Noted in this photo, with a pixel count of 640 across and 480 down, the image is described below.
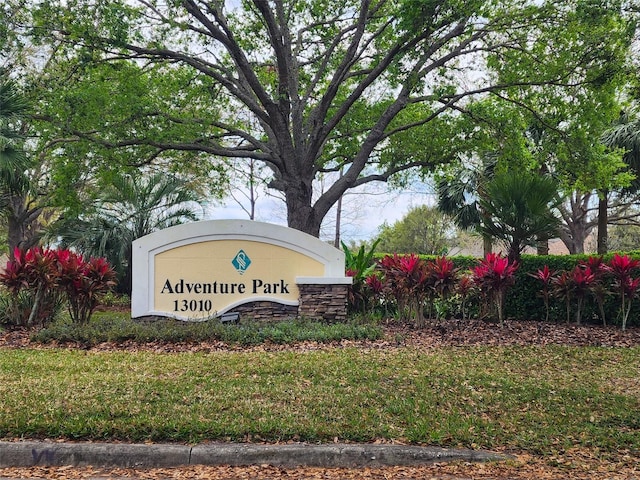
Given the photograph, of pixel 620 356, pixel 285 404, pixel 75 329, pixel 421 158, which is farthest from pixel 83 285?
pixel 421 158

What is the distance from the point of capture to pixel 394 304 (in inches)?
467

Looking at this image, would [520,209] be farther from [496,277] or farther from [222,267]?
[222,267]

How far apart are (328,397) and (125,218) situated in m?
12.7

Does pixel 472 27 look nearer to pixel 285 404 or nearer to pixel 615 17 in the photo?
pixel 615 17

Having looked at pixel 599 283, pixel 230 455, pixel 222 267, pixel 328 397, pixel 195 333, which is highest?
pixel 222 267

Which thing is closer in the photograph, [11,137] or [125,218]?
[11,137]

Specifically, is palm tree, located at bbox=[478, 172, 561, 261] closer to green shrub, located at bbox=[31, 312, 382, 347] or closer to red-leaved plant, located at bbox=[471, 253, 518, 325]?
red-leaved plant, located at bbox=[471, 253, 518, 325]

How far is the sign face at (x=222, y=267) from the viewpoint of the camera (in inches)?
424

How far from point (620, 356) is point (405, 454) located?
209 inches

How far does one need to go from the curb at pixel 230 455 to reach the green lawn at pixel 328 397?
0.17 meters

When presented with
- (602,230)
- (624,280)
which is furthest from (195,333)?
(602,230)

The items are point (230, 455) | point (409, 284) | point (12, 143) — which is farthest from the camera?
point (12, 143)

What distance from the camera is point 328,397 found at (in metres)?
5.80

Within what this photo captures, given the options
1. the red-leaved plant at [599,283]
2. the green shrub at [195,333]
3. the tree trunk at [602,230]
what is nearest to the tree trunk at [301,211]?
the green shrub at [195,333]
